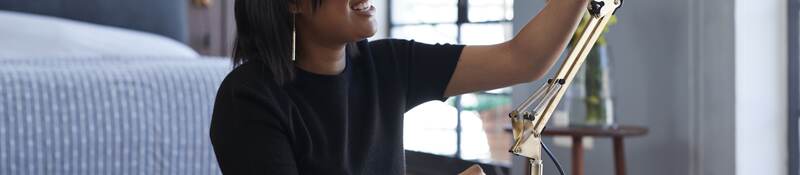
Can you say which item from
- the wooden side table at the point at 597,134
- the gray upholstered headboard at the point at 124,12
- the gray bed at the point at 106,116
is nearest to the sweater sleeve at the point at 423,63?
the gray bed at the point at 106,116

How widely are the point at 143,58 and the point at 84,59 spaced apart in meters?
0.14

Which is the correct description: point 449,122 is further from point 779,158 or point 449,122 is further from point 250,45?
point 250,45

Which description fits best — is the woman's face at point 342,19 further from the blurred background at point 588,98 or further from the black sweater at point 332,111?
the blurred background at point 588,98

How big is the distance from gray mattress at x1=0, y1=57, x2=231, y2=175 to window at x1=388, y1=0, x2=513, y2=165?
4.09 feet

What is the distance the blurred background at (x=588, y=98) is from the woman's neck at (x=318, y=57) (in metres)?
0.56

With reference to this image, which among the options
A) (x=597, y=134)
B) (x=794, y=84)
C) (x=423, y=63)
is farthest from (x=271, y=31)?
(x=794, y=84)

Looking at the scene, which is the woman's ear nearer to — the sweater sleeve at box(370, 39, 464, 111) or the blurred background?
the sweater sleeve at box(370, 39, 464, 111)

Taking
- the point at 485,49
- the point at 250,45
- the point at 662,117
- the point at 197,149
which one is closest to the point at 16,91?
the point at 197,149

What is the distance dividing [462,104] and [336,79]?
2396mm

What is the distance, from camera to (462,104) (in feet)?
11.8

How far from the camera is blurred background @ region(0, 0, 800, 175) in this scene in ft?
6.78

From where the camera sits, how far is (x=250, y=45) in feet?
3.94

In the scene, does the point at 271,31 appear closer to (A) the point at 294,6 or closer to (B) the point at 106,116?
(A) the point at 294,6

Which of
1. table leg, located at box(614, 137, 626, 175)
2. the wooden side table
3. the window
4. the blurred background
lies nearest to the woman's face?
the blurred background
